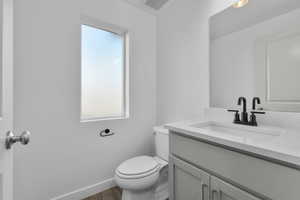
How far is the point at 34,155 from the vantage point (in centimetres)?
134

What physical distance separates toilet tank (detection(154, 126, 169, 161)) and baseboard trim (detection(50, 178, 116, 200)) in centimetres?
67

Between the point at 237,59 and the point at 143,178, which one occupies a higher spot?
the point at 237,59

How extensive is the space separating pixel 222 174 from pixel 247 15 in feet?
4.17

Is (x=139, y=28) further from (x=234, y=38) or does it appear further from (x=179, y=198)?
→ (x=179, y=198)

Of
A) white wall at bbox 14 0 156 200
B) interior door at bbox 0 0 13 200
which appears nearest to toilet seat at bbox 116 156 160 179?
white wall at bbox 14 0 156 200

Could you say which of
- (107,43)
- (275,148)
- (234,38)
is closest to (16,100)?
(107,43)

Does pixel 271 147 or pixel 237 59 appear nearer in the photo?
pixel 271 147

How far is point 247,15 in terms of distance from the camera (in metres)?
1.26

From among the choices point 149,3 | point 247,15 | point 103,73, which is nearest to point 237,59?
point 247,15

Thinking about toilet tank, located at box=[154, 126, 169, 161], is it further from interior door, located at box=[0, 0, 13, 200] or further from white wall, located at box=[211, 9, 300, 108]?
interior door, located at box=[0, 0, 13, 200]

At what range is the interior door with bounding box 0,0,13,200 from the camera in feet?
1.93

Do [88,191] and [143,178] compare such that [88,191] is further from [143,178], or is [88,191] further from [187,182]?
[187,182]

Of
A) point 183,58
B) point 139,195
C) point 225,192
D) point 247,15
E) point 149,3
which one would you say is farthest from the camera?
point 149,3

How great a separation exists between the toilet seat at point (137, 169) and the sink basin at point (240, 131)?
0.59 metres
